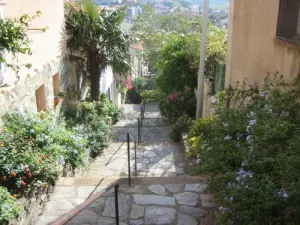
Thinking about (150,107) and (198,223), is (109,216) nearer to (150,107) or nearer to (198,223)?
(198,223)

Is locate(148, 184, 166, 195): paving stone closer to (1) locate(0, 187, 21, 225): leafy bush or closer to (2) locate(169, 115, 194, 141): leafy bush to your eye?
(1) locate(0, 187, 21, 225): leafy bush

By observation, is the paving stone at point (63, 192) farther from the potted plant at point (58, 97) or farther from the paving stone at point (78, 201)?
the potted plant at point (58, 97)

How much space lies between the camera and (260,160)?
10.7 ft

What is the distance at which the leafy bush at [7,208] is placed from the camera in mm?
3195

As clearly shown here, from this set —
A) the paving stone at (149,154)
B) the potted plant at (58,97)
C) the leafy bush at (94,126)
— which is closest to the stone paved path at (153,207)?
the paving stone at (149,154)

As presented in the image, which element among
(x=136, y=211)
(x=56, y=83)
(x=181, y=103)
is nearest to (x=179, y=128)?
(x=181, y=103)

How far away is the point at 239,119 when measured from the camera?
436 cm

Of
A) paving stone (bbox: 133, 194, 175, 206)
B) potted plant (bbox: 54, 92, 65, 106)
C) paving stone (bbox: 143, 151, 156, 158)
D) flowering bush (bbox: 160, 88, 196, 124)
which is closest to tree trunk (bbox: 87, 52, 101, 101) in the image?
potted plant (bbox: 54, 92, 65, 106)

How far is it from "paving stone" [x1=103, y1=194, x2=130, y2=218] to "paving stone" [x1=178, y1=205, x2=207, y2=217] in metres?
0.70

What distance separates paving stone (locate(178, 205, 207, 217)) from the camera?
3966 mm

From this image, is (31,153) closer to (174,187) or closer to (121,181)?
(121,181)

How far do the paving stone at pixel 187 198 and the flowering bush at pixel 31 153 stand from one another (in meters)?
1.71

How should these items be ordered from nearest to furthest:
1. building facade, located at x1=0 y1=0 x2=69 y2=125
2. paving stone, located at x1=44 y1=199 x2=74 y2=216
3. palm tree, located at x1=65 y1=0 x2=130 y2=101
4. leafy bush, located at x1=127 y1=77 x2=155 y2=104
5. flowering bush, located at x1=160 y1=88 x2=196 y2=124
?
paving stone, located at x1=44 y1=199 x2=74 y2=216 < building facade, located at x1=0 y1=0 x2=69 y2=125 < palm tree, located at x1=65 y1=0 x2=130 y2=101 < flowering bush, located at x1=160 y1=88 x2=196 y2=124 < leafy bush, located at x1=127 y1=77 x2=155 y2=104

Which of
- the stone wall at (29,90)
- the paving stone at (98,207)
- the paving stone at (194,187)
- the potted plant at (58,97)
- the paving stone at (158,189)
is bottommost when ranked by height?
the paving stone at (98,207)
